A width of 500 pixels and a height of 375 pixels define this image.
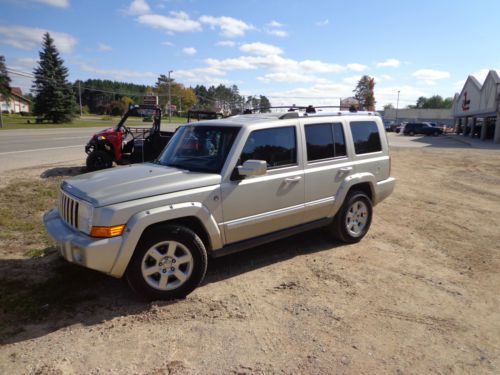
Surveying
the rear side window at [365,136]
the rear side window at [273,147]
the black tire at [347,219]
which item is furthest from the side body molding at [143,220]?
the rear side window at [365,136]

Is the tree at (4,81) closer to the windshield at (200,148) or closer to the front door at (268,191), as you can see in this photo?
the windshield at (200,148)

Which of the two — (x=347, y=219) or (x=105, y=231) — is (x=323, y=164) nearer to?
(x=347, y=219)

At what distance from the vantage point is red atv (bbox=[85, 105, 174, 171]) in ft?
36.7

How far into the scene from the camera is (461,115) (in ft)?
163

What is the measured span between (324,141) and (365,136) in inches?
38.8

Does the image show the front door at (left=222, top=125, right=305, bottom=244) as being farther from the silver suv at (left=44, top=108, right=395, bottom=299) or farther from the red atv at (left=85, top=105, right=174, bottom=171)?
the red atv at (left=85, top=105, right=174, bottom=171)

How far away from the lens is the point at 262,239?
4.55 m

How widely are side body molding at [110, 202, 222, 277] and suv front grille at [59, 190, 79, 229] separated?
2.00 feet

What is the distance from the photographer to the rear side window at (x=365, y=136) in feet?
18.5

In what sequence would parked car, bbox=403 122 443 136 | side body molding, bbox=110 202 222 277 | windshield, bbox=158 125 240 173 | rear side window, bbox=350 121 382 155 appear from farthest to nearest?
parked car, bbox=403 122 443 136 → rear side window, bbox=350 121 382 155 → windshield, bbox=158 125 240 173 → side body molding, bbox=110 202 222 277

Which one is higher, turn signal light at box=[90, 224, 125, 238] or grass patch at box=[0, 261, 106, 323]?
turn signal light at box=[90, 224, 125, 238]

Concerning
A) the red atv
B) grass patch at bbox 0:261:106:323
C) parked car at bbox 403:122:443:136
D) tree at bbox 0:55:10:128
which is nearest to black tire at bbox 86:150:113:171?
the red atv

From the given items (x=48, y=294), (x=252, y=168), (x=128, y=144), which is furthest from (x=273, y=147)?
(x=128, y=144)

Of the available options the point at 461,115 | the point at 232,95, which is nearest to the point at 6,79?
the point at 461,115
